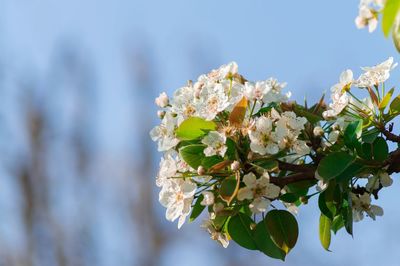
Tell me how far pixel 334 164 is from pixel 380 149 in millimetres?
95

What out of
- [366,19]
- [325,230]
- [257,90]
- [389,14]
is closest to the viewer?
[389,14]

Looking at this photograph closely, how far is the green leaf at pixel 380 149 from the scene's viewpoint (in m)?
1.20

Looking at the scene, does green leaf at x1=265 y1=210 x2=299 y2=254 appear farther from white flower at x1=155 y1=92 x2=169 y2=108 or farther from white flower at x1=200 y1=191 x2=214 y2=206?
white flower at x1=155 y1=92 x2=169 y2=108

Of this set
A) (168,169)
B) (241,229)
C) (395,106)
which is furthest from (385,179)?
(168,169)

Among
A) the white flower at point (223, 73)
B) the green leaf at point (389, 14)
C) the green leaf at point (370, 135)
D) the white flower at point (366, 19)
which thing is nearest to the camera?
the green leaf at point (389, 14)

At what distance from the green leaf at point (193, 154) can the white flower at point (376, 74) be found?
0.29 meters

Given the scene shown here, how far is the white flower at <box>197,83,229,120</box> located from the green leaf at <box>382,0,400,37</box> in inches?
14.2

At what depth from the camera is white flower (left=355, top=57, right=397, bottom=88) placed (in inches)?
51.4

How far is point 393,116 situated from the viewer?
1.26m

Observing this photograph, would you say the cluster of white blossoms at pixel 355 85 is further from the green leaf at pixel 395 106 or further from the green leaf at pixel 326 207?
the green leaf at pixel 326 207

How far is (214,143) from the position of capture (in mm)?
1200

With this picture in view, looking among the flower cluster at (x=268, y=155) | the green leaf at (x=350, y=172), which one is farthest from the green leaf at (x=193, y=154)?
the green leaf at (x=350, y=172)

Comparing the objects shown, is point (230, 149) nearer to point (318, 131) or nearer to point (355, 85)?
point (318, 131)

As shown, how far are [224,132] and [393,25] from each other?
334mm
